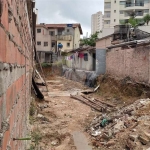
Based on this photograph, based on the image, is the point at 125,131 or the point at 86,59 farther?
the point at 86,59

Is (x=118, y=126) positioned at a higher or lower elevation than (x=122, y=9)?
lower

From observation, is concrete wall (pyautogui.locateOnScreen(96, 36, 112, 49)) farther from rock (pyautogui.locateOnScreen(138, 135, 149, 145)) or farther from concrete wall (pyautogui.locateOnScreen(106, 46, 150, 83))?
rock (pyautogui.locateOnScreen(138, 135, 149, 145))

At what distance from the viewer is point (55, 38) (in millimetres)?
42750

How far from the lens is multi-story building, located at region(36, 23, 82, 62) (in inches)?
1487

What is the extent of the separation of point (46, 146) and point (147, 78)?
22.2ft

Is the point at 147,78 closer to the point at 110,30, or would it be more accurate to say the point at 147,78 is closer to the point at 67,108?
the point at 67,108

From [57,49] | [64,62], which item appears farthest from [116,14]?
[64,62]

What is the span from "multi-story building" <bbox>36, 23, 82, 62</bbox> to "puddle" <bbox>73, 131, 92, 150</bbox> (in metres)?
30.4

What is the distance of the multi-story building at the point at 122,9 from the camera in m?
45.7

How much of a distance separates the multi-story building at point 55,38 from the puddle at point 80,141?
3035 centimetres

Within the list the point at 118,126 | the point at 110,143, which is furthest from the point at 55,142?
the point at 118,126

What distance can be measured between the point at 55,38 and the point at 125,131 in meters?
37.9

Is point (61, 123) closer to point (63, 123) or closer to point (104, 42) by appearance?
point (63, 123)

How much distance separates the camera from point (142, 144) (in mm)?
5348
